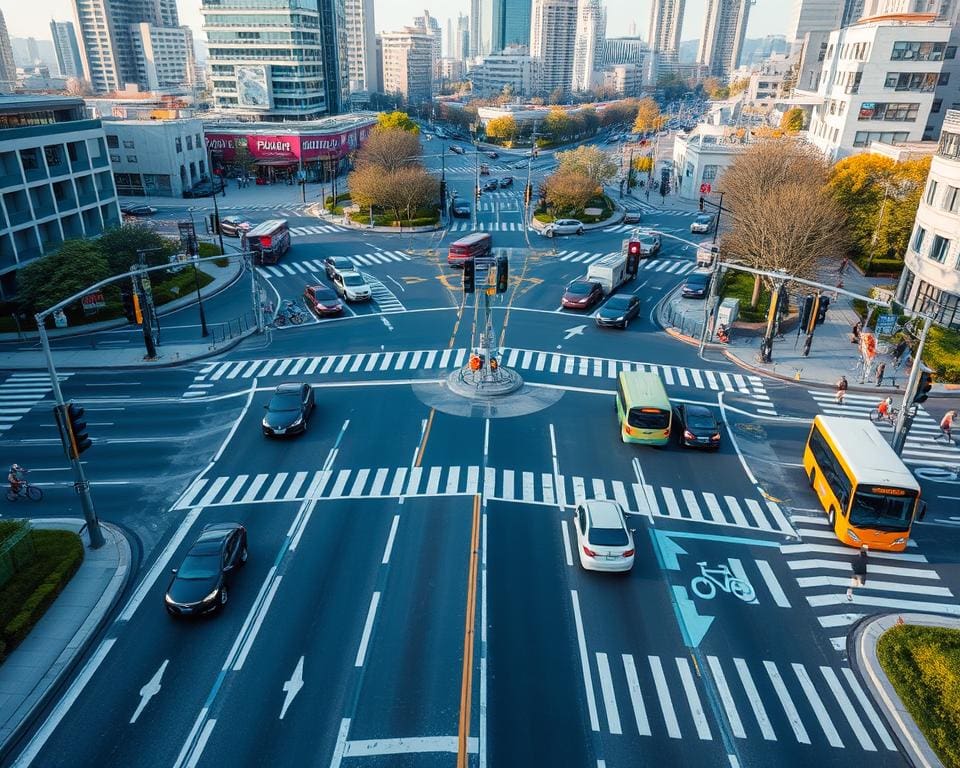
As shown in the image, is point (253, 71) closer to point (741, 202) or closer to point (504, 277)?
point (741, 202)

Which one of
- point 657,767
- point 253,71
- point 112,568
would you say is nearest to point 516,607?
point 657,767

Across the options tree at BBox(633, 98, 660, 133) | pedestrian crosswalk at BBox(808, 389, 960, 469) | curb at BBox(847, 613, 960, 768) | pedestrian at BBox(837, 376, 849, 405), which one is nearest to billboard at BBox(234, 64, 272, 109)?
tree at BBox(633, 98, 660, 133)

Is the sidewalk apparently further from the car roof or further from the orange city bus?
the orange city bus

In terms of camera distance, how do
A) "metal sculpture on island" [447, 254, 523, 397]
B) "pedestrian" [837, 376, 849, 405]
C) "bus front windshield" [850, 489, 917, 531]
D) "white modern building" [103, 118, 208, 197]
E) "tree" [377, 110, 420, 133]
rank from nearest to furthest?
"bus front windshield" [850, 489, 917, 531] < "metal sculpture on island" [447, 254, 523, 397] < "pedestrian" [837, 376, 849, 405] < "white modern building" [103, 118, 208, 197] < "tree" [377, 110, 420, 133]

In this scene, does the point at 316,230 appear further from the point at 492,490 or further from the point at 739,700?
the point at 739,700

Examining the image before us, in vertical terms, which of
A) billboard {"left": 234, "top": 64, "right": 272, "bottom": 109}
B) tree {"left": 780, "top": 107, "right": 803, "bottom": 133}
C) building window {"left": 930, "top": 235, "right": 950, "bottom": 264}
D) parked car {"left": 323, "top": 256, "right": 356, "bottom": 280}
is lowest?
parked car {"left": 323, "top": 256, "right": 356, "bottom": 280}

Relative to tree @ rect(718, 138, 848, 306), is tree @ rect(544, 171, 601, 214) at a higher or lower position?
lower

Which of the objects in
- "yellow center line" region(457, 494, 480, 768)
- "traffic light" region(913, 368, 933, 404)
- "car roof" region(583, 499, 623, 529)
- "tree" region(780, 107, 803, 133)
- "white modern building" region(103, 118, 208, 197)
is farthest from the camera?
"tree" region(780, 107, 803, 133)
